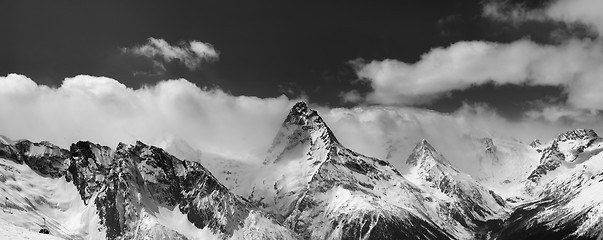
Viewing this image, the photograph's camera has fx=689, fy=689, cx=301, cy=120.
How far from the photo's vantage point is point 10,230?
545ft

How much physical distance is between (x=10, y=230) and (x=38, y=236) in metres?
9.23

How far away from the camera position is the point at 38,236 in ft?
532
